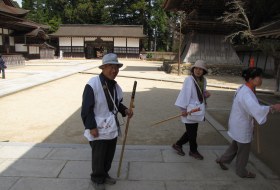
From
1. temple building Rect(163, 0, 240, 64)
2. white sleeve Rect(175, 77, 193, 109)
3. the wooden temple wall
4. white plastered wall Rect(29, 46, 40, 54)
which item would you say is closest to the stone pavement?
white sleeve Rect(175, 77, 193, 109)

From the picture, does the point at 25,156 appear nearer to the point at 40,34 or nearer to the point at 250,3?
the point at 250,3

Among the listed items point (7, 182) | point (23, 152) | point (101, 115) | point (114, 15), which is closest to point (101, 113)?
point (101, 115)

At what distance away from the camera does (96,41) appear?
1716 inches

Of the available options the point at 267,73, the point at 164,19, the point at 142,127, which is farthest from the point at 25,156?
the point at 164,19

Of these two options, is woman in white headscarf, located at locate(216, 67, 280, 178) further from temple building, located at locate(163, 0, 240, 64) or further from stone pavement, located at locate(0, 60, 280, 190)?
temple building, located at locate(163, 0, 240, 64)

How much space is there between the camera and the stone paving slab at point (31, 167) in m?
3.88

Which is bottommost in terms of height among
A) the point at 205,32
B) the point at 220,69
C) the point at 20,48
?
the point at 220,69

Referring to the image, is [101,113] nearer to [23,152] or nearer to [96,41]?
[23,152]

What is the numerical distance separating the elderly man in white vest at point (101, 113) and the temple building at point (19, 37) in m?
22.3

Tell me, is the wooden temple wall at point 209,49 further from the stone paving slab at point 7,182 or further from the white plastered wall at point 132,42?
the white plastered wall at point 132,42

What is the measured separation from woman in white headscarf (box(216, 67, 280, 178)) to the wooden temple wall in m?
16.9

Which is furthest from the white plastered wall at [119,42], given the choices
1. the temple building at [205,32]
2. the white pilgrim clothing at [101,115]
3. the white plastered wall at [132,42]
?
the white pilgrim clothing at [101,115]

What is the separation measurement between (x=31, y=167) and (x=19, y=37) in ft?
104

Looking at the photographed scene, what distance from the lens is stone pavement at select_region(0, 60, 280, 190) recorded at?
12.0 ft
